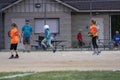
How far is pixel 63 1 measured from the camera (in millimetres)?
38969

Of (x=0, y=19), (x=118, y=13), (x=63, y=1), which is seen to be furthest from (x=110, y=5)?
(x=0, y=19)

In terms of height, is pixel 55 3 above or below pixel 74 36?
above

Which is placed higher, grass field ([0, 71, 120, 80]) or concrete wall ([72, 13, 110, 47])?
concrete wall ([72, 13, 110, 47])

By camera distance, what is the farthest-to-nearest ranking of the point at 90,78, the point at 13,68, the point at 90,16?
the point at 90,16
the point at 13,68
the point at 90,78

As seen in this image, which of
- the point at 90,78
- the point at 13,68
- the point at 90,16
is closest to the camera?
the point at 90,78

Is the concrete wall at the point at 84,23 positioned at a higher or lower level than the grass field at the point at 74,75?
higher

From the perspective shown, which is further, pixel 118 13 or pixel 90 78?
pixel 118 13

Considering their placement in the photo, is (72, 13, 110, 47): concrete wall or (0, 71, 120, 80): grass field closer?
(0, 71, 120, 80): grass field

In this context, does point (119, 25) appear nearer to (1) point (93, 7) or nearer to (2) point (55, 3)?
(1) point (93, 7)

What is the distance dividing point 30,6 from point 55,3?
6.45 feet

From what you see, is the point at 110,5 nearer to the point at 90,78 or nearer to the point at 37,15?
the point at 37,15

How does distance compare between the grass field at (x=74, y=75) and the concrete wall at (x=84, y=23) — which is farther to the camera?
the concrete wall at (x=84, y=23)

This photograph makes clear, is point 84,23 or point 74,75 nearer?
point 74,75

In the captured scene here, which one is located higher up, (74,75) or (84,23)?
(84,23)
